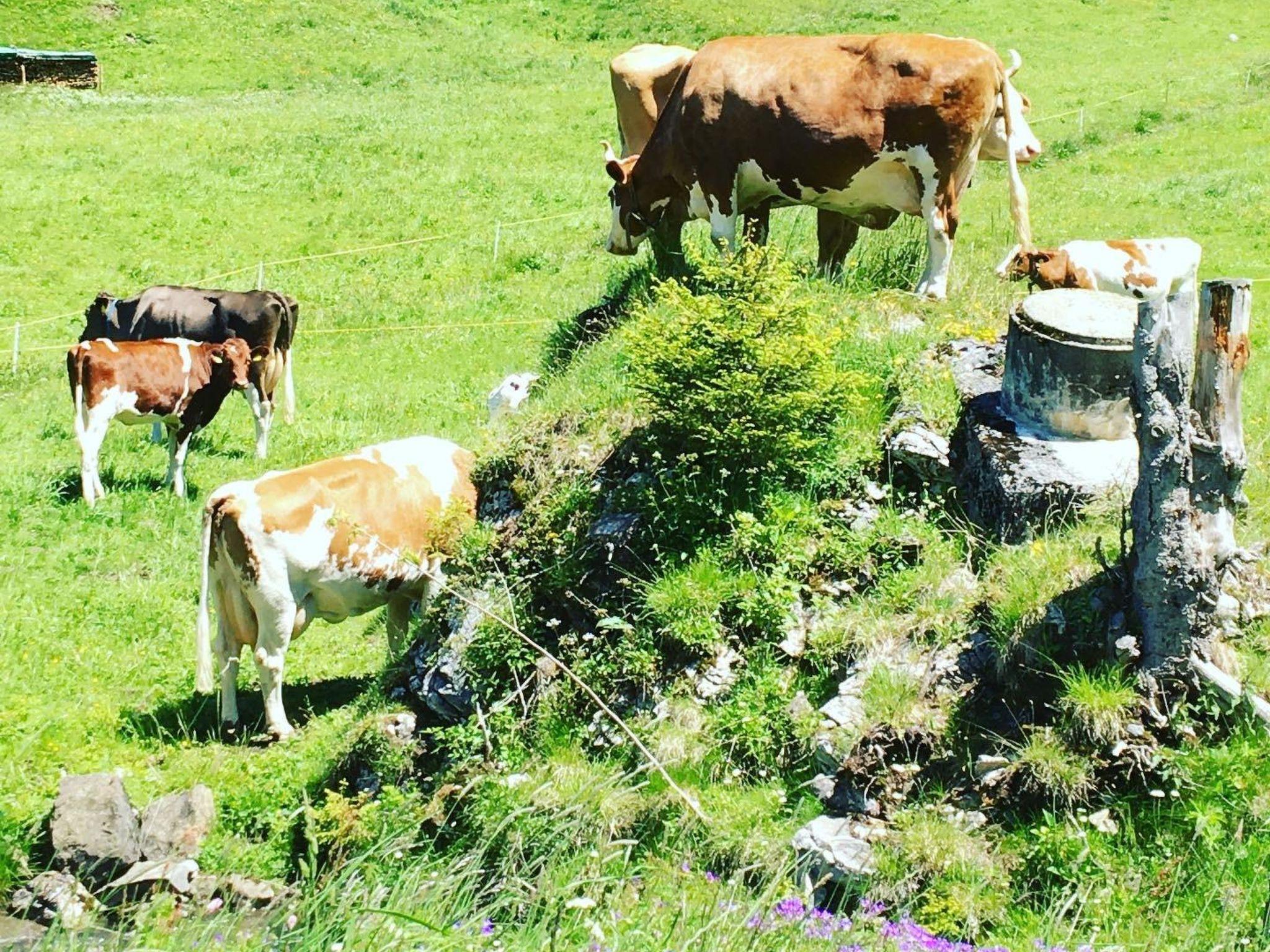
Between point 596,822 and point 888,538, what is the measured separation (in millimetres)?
2593

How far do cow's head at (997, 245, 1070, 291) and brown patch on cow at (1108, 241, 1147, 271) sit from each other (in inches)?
32.2

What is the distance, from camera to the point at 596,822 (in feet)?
24.3

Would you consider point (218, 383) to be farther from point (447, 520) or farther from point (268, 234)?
point (268, 234)

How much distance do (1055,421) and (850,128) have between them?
149 inches

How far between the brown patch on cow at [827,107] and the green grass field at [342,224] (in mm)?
1130

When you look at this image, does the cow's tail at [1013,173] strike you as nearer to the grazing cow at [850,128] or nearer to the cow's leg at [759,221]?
the grazing cow at [850,128]

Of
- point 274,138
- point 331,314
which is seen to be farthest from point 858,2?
point 331,314

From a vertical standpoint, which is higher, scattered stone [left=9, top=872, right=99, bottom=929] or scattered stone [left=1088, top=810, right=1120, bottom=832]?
scattered stone [left=1088, top=810, right=1120, bottom=832]

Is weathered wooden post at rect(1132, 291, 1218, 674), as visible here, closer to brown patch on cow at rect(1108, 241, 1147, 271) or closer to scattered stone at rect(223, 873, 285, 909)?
scattered stone at rect(223, 873, 285, 909)

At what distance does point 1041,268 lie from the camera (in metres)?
14.4

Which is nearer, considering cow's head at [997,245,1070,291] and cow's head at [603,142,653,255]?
cow's head at [603,142,653,255]

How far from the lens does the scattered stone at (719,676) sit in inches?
321

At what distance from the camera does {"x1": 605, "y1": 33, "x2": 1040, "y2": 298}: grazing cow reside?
11.1 m

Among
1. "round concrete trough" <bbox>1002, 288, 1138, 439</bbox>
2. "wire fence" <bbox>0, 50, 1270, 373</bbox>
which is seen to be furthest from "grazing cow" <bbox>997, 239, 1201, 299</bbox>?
"round concrete trough" <bbox>1002, 288, 1138, 439</bbox>
